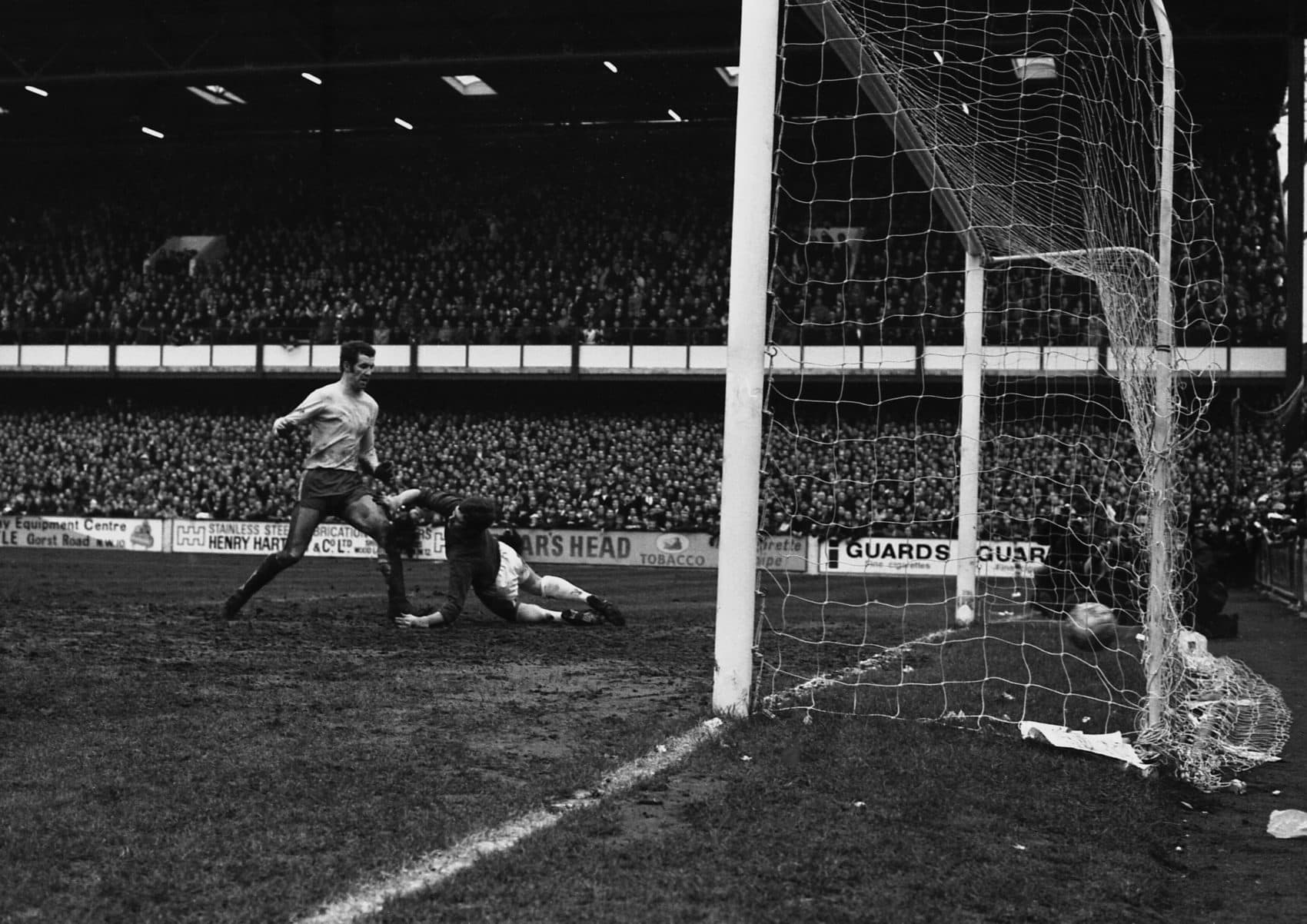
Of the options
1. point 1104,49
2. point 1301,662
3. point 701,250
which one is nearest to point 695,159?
point 701,250

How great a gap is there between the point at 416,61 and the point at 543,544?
12838 mm

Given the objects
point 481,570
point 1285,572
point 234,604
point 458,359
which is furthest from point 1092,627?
point 458,359

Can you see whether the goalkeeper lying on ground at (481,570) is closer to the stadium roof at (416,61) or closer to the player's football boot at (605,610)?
the player's football boot at (605,610)

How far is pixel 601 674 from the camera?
744cm

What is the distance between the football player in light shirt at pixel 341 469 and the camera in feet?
31.7

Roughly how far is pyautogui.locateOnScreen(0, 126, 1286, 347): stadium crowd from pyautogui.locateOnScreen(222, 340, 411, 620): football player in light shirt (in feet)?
77.9

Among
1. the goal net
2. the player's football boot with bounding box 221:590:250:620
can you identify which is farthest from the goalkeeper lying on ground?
the goal net

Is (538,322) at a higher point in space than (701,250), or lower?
lower

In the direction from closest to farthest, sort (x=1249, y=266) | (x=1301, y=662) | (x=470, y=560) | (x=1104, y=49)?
(x=470, y=560)
(x=1301, y=662)
(x=1104, y=49)
(x=1249, y=266)

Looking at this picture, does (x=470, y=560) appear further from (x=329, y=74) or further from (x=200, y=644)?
(x=329, y=74)

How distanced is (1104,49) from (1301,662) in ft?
27.4

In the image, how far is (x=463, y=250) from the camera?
134 ft

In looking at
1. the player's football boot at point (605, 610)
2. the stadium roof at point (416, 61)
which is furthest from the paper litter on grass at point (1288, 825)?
the stadium roof at point (416, 61)

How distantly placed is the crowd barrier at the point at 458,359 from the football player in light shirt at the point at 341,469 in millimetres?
22861
